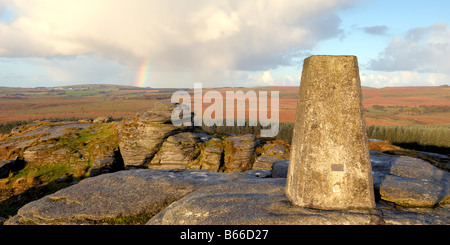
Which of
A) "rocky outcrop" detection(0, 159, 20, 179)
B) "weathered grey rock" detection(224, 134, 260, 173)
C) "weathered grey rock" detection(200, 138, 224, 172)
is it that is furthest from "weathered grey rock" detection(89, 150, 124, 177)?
"weathered grey rock" detection(224, 134, 260, 173)

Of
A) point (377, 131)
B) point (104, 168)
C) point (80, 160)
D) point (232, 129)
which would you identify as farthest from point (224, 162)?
point (377, 131)

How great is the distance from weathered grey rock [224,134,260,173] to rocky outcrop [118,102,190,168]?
6.52 meters

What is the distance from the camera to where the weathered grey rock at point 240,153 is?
27.3 meters

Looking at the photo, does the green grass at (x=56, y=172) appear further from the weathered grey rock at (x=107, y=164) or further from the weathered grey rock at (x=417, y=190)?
the weathered grey rock at (x=417, y=190)

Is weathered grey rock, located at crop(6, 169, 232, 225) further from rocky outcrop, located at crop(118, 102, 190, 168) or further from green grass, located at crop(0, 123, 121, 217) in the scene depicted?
rocky outcrop, located at crop(118, 102, 190, 168)

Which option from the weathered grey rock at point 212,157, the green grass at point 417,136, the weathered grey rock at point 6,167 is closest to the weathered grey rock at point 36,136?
the weathered grey rock at point 6,167

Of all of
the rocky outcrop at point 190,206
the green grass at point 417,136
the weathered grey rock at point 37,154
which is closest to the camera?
the rocky outcrop at point 190,206

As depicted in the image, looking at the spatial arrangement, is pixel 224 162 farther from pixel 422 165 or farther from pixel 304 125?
pixel 304 125

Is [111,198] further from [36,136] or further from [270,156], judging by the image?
[36,136]

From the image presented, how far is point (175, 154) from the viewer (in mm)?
27578

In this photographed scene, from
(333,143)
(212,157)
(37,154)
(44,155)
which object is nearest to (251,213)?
(333,143)

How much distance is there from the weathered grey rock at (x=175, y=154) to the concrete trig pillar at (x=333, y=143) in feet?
71.8

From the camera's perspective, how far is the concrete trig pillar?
22.3 ft

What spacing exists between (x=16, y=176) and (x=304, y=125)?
100ft
